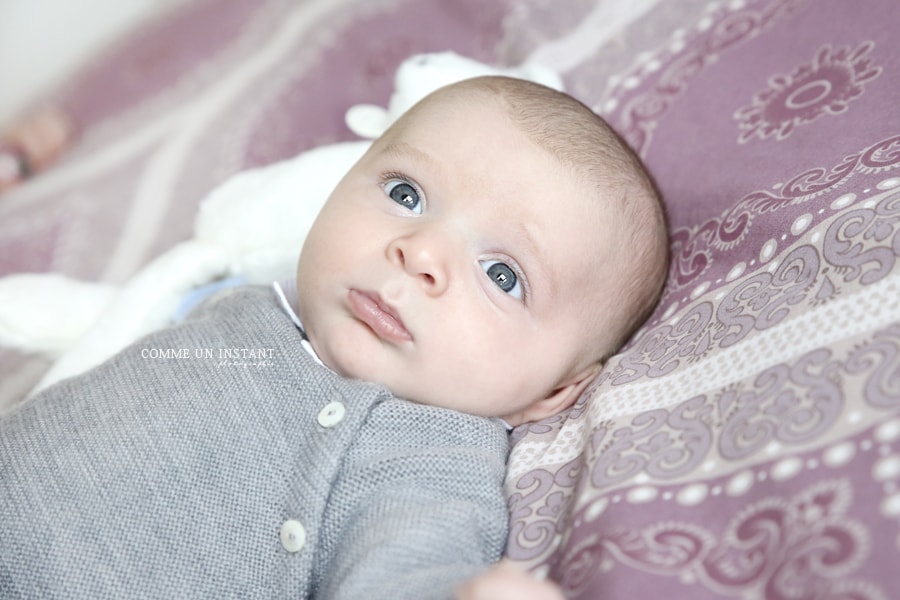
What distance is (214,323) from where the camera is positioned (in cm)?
135

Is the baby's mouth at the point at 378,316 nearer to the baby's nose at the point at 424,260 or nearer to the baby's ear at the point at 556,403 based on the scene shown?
the baby's nose at the point at 424,260

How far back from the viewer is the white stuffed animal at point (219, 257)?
156cm

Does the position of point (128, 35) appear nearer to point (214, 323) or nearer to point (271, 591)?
point (214, 323)

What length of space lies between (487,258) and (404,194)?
174 mm

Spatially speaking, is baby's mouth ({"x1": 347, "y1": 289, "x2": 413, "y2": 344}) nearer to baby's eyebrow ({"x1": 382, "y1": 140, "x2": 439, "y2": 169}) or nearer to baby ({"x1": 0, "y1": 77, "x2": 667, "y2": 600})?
baby ({"x1": 0, "y1": 77, "x2": 667, "y2": 600})

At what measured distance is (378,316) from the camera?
3.94 feet

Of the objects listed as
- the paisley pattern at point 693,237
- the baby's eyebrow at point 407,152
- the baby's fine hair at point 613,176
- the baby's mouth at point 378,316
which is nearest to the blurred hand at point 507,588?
the paisley pattern at point 693,237

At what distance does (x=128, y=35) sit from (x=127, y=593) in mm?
2205

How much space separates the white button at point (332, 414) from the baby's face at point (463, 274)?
0.08m

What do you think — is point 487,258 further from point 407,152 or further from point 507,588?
point 507,588

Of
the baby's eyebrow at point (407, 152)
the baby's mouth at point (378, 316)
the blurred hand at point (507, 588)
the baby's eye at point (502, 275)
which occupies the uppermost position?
the baby's eyebrow at point (407, 152)

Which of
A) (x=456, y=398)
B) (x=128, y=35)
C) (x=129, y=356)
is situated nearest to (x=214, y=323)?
(x=129, y=356)

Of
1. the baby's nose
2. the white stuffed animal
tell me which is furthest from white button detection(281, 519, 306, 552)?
the white stuffed animal

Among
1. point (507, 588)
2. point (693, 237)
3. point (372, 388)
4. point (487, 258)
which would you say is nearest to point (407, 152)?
point (487, 258)
